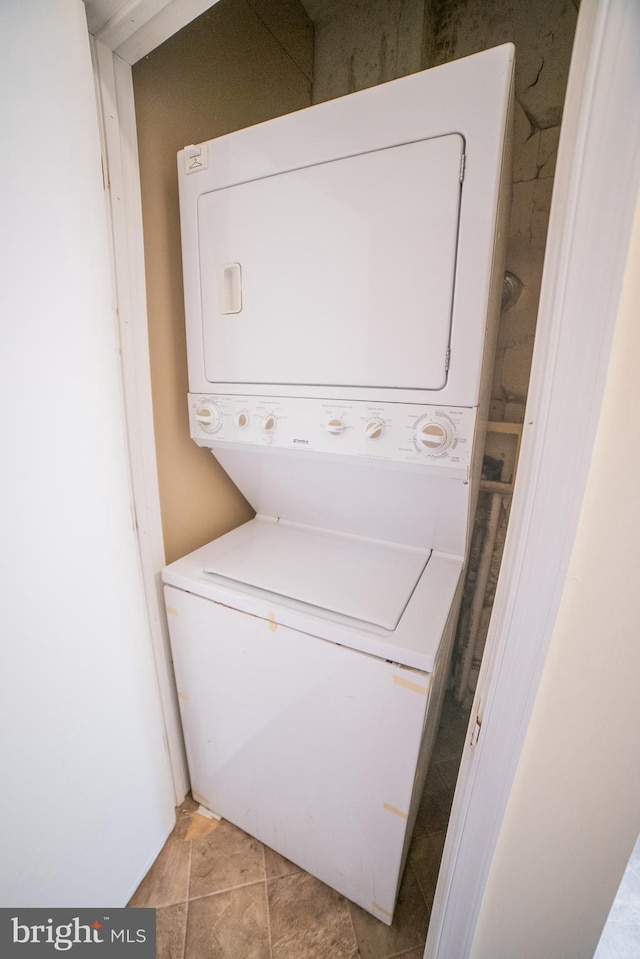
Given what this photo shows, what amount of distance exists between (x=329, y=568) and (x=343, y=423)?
1.75ft

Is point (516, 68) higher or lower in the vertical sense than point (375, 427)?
higher

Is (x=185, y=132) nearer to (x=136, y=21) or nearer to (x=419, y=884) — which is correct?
(x=136, y=21)

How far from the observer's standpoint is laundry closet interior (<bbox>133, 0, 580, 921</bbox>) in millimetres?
1239

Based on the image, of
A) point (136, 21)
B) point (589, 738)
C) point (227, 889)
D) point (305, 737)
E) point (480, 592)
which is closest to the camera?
point (589, 738)

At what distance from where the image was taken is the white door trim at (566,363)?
0.47 m

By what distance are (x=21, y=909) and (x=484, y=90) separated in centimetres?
239

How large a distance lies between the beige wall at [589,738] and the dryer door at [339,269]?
0.56m

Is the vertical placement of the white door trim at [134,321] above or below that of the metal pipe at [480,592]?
above

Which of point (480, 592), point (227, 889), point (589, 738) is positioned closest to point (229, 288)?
point (589, 738)

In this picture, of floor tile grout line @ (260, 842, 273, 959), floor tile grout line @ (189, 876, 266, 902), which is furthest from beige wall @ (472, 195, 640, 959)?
floor tile grout line @ (189, 876, 266, 902)

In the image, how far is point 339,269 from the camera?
3.59 feet

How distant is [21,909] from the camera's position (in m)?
1.03

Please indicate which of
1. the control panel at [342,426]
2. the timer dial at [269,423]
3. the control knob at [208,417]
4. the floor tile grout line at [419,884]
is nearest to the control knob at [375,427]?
the control panel at [342,426]

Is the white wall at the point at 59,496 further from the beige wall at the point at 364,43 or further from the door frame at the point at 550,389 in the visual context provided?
the beige wall at the point at 364,43
